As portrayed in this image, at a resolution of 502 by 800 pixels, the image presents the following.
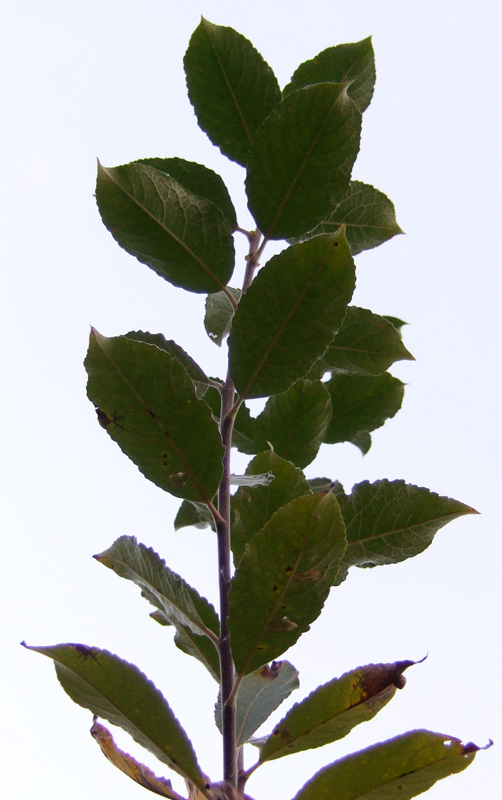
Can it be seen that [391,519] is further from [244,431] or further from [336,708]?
[244,431]

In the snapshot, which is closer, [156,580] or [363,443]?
[156,580]

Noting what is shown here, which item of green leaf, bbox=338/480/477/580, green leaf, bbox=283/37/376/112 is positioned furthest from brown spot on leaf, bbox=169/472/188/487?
green leaf, bbox=283/37/376/112

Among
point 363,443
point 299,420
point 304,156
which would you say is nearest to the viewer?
point 304,156

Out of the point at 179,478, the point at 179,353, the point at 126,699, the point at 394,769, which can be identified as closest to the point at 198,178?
the point at 179,353

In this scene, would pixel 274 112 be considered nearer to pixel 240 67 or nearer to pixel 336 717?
pixel 240 67

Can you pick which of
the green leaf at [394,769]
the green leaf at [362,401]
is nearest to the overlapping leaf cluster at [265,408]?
the green leaf at [394,769]

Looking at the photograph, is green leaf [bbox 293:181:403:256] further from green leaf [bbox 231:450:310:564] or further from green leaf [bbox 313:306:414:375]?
green leaf [bbox 231:450:310:564]

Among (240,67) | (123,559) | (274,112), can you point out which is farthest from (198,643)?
(240,67)
